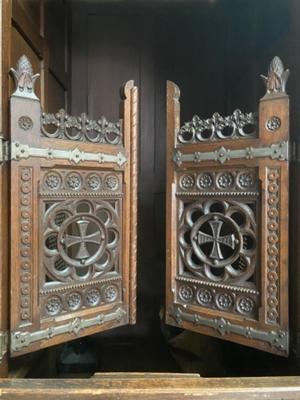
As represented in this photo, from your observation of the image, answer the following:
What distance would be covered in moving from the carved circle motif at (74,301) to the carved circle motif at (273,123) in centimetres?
63

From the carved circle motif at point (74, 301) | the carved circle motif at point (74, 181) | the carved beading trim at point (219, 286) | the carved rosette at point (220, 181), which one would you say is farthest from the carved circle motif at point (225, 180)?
the carved circle motif at point (74, 301)

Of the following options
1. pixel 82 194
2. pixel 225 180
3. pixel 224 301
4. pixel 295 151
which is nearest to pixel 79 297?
pixel 82 194

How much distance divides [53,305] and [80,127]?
45cm

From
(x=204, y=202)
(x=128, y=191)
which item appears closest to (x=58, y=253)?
(x=128, y=191)

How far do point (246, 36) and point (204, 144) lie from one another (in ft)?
2.11

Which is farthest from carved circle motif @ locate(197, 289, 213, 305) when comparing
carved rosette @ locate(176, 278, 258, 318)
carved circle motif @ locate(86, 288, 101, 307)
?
carved circle motif @ locate(86, 288, 101, 307)

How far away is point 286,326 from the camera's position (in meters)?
0.82

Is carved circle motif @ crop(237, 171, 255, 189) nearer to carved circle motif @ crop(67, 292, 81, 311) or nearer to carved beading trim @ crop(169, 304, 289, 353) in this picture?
carved beading trim @ crop(169, 304, 289, 353)

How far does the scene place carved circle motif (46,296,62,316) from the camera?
0.86 meters

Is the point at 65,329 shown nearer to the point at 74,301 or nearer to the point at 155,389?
the point at 74,301

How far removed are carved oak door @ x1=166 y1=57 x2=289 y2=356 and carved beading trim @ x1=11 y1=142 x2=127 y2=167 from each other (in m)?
0.16

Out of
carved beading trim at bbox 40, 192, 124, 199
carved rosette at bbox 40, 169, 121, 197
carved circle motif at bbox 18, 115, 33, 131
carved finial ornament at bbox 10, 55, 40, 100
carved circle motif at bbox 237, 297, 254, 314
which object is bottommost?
carved circle motif at bbox 237, 297, 254, 314

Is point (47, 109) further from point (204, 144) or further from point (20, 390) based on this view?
point (20, 390)

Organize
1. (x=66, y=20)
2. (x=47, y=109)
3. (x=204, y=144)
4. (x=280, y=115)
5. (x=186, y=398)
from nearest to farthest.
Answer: (x=186, y=398)
(x=280, y=115)
(x=204, y=144)
(x=47, y=109)
(x=66, y=20)
